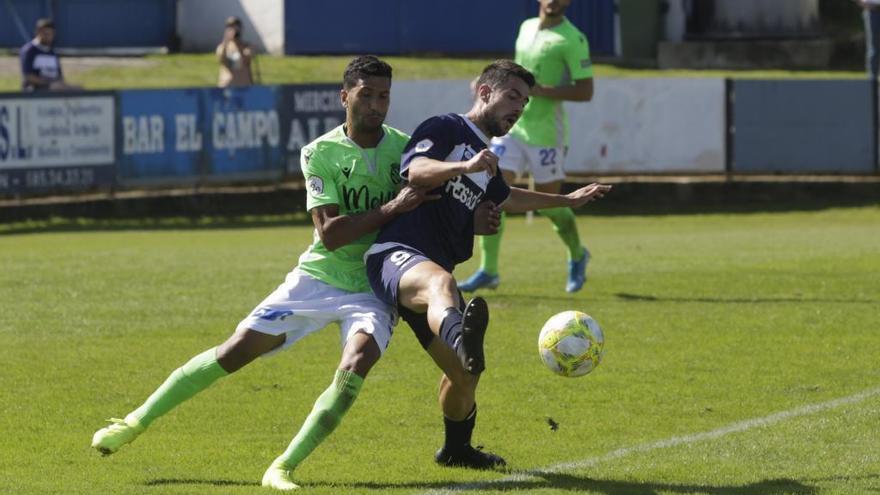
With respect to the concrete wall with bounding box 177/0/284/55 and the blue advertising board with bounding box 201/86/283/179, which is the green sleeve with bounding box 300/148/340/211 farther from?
the concrete wall with bounding box 177/0/284/55

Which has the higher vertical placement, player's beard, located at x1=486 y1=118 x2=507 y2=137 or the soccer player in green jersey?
player's beard, located at x1=486 y1=118 x2=507 y2=137

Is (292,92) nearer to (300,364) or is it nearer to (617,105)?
(617,105)

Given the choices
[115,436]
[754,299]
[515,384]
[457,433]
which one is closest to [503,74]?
[457,433]

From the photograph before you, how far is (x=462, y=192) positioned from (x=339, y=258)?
647 mm

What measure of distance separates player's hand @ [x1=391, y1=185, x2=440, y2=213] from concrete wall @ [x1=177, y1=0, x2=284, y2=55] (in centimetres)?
2522

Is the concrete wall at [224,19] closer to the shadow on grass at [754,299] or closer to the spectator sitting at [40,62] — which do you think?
the spectator sitting at [40,62]

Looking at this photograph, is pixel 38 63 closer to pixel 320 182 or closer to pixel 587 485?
pixel 320 182

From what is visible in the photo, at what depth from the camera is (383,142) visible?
7523mm

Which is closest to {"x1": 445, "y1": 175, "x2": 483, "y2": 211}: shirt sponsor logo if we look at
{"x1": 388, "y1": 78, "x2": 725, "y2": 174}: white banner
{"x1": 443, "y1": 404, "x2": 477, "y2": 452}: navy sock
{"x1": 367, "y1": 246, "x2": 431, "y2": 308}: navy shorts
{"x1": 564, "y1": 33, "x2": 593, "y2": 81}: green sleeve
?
{"x1": 367, "y1": 246, "x2": 431, "y2": 308}: navy shorts

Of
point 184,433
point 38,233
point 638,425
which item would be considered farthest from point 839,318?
point 38,233

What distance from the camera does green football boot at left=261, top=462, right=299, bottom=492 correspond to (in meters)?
6.93

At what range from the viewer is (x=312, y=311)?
7316mm

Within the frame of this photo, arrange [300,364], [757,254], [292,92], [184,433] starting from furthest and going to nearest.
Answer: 1. [292,92]
2. [757,254]
3. [300,364]
4. [184,433]

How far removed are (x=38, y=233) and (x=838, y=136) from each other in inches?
472
